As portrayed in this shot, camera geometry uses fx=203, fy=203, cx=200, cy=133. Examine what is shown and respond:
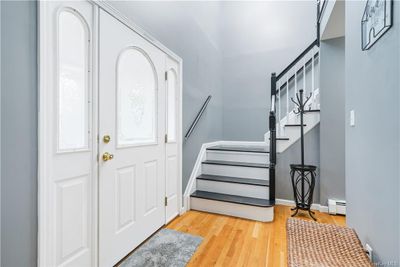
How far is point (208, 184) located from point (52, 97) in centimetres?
222

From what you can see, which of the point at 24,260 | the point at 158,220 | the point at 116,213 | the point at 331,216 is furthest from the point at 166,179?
the point at 331,216

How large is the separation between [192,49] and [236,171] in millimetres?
1942

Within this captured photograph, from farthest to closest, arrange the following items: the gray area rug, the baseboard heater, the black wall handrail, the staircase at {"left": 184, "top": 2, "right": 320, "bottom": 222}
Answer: the black wall handrail, the baseboard heater, the staircase at {"left": 184, "top": 2, "right": 320, "bottom": 222}, the gray area rug

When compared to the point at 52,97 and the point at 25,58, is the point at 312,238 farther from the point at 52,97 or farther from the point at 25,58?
the point at 25,58

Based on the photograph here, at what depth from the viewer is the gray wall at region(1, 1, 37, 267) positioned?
984 millimetres

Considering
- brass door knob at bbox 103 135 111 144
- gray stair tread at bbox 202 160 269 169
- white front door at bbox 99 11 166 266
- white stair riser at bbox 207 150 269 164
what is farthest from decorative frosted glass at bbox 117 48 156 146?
white stair riser at bbox 207 150 269 164

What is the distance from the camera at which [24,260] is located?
107cm

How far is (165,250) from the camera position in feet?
6.02

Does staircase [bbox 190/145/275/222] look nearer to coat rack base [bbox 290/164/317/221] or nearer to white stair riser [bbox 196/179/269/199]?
white stair riser [bbox 196/179/269/199]

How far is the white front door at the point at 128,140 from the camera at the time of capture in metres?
1.56

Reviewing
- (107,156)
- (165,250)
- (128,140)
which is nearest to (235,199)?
(165,250)

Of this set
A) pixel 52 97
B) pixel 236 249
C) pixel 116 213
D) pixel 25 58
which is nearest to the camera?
pixel 25 58

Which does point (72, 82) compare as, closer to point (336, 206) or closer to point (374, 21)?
point (374, 21)

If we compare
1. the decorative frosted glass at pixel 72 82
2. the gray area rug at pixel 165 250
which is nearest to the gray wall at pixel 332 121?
the gray area rug at pixel 165 250
